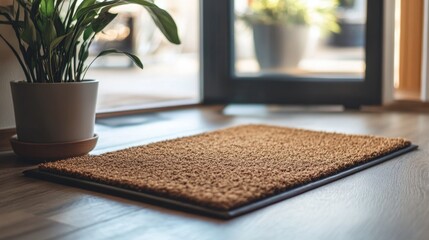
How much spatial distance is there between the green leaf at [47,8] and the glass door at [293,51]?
4.12ft

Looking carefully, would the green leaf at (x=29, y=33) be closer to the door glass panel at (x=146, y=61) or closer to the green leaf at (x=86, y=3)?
the green leaf at (x=86, y=3)

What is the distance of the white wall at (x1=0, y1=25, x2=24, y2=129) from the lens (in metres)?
1.77

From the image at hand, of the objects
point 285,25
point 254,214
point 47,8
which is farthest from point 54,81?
point 285,25

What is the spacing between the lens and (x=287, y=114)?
255 cm

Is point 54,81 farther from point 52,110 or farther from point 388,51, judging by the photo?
point 388,51

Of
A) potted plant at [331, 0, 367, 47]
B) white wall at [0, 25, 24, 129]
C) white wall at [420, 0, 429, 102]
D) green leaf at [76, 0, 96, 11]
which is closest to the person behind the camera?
green leaf at [76, 0, 96, 11]

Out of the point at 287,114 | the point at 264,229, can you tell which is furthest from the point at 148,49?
the point at 264,229

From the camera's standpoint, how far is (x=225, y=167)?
1438 mm

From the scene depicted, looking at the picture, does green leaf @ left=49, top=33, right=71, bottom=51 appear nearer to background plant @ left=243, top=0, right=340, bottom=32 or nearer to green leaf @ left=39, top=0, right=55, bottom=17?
green leaf @ left=39, top=0, right=55, bottom=17

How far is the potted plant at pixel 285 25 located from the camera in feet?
9.39

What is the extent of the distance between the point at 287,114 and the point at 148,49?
10.8 feet

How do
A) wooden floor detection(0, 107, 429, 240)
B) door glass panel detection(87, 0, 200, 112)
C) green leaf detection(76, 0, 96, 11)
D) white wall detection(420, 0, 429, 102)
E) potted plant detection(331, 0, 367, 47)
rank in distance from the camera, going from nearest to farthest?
1. wooden floor detection(0, 107, 429, 240)
2. green leaf detection(76, 0, 96, 11)
3. white wall detection(420, 0, 429, 102)
4. potted plant detection(331, 0, 367, 47)
5. door glass panel detection(87, 0, 200, 112)

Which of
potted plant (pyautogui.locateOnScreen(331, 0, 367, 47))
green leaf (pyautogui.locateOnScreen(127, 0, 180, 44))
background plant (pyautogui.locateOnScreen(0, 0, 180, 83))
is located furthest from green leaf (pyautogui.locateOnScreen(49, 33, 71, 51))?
potted plant (pyautogui.locateOnScreen(331, 0, 367, 47))

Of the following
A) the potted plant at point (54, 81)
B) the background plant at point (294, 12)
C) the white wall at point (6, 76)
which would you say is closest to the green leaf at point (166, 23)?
the potted plant at point (54, 81)
